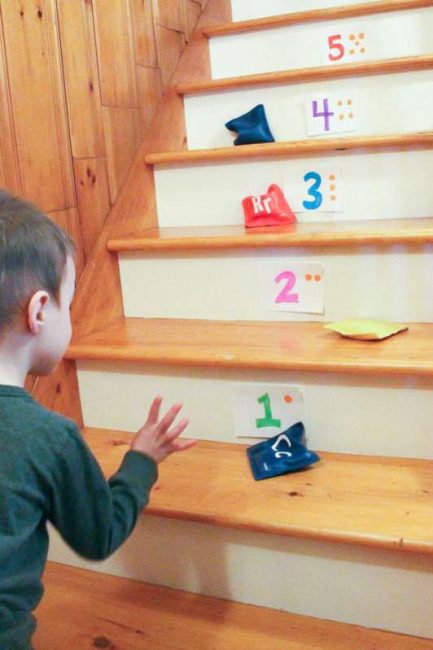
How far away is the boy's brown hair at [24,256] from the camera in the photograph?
71 centimetres

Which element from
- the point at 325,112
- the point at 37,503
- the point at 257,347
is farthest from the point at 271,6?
the point at 37,503

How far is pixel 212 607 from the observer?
1.10 metres

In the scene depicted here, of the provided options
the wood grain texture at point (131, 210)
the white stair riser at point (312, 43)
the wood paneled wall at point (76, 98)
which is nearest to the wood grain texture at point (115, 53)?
the wood paneled wall at point (76, 98)

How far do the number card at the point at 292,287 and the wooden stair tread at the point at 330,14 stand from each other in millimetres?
841

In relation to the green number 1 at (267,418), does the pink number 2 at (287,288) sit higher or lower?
higher

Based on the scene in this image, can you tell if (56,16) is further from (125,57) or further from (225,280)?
(225,280)

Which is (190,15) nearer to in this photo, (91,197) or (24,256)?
(91,197)

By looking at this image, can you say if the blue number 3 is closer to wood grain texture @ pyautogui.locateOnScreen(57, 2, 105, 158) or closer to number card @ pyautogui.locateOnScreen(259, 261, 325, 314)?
number card @ pyautogui.locateOnScreen(259, 261, 325, 314)

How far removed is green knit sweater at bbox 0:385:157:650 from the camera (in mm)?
716

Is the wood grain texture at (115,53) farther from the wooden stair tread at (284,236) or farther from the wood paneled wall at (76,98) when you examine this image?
the wooden stair tread at (284,236)

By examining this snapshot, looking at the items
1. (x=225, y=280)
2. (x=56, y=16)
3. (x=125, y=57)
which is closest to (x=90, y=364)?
(x=225, y=280)

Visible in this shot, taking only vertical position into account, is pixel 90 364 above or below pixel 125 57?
below

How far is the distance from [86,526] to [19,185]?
2.57 feet

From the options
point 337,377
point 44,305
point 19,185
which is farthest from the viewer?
point 19,185
